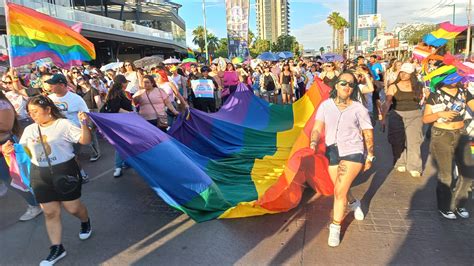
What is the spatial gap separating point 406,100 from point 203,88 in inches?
223

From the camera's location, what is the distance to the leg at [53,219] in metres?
3.58

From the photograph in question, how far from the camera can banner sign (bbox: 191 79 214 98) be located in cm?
1006

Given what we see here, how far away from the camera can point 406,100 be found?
227 inches

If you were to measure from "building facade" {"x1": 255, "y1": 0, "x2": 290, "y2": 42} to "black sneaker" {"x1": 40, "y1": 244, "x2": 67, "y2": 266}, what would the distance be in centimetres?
14700

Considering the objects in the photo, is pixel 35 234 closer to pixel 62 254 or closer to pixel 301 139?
pixel 62 254

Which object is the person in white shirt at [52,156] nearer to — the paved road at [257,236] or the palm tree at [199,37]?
the paved road at [257,236]

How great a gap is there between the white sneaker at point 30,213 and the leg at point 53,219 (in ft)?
4.56

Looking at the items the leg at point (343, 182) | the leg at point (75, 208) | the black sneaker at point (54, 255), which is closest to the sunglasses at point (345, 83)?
the leg at point (343, 182)

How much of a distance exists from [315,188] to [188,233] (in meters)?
1.78

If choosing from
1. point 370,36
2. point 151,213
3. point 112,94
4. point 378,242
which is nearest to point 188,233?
point 151,213

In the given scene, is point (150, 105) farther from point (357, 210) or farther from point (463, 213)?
point (463, 213)

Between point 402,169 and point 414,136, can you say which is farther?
point 402,169

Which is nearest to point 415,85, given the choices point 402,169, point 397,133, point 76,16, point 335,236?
point 397,133

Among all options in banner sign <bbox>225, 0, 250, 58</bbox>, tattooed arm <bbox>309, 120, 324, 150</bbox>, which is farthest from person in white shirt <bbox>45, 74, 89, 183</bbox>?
banner sign <bbox>225, 0, 250, 58</bbox>
